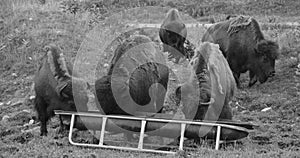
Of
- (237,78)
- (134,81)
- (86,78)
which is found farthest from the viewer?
(86,78)

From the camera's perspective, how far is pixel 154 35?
18016 millimetres

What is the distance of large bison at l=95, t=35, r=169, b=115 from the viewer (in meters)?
9.38

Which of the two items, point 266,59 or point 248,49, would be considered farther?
point 248,49

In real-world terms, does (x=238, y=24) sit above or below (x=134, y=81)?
above

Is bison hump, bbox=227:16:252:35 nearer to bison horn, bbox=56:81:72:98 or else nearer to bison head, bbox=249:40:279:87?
bison head, bbox=249:40:279:87

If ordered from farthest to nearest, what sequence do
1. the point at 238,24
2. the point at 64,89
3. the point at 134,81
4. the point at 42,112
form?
the point at 238,24, the point at 42,112, the point at 64,89, the point at 134,81

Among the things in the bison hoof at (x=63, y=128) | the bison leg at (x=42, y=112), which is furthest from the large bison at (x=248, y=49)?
the bison hoof at (x=63, y=128)

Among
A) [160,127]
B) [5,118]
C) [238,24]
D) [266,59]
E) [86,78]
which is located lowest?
[5,118]

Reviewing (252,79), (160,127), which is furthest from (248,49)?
(160,127)

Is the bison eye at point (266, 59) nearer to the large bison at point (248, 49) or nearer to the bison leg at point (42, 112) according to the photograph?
the large bison at point (248, 49)

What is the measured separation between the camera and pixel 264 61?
13914mm

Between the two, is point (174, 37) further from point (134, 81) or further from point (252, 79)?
point (134, 81)

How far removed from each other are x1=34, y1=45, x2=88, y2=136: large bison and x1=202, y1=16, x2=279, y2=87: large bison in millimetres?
5086

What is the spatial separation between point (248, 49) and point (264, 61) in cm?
53
